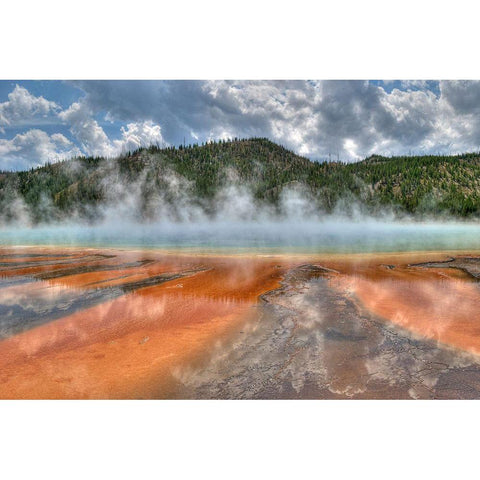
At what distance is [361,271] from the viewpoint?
24.0 ft

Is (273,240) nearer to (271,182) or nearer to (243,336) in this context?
(243,336)

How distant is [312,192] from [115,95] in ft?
195

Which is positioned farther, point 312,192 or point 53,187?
point 312,192

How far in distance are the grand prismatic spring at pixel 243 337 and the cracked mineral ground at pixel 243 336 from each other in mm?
14

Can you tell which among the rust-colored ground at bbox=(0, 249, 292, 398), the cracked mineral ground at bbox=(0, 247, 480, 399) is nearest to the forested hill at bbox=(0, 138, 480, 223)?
the cracked mineral ground at bbox=(0, 247, 480, 399)

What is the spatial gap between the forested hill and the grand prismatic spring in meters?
35.4

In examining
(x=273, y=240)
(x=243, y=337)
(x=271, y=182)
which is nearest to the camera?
(x=243, y=337)

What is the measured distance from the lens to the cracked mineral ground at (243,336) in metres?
2.61

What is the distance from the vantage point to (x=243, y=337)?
3510 mm

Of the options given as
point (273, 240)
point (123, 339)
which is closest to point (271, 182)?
point (273, 240)

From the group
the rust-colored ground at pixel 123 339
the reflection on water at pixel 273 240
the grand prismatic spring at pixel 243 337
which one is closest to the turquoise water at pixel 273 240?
the reflection on water at pixel 273 240

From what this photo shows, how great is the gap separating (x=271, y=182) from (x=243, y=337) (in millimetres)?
67389

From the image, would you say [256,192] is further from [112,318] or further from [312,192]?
[112,318]
